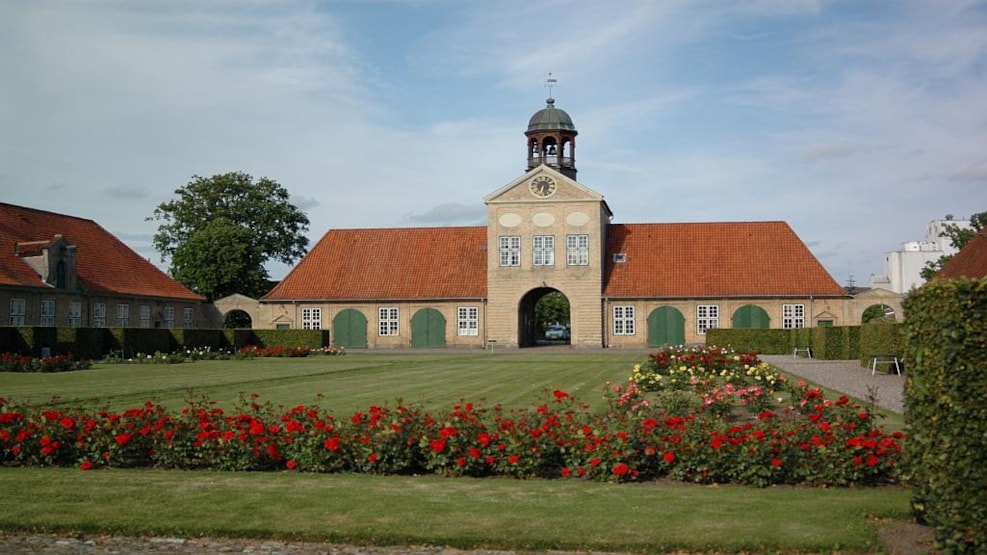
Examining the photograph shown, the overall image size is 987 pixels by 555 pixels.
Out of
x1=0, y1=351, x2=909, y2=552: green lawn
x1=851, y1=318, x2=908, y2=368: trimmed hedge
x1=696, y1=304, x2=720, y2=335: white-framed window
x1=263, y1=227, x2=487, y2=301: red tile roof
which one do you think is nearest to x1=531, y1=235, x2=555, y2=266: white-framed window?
x1=263, y1=227, x2=487, y2=301: red tile roof

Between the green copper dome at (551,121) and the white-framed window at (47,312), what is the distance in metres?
29.5

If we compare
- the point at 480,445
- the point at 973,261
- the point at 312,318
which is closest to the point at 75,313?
the point at 312,318

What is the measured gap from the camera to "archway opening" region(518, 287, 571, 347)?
59844 millimetres

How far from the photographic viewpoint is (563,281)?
189 feet

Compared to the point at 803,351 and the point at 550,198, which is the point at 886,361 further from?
the point at 550,198

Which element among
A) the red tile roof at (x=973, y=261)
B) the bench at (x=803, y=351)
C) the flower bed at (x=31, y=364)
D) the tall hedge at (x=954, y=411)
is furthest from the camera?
the bench at (x=803, y=351)

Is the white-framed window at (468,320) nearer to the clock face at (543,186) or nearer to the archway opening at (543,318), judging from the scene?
the archway opening at (543,318)

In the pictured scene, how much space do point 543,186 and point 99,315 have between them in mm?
26515

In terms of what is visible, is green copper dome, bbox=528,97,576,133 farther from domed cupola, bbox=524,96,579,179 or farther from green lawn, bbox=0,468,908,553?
green lawn, bbox=0,468,908,553

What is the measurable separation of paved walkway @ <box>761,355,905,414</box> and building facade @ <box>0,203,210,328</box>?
34948 mm

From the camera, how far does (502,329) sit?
57.8m

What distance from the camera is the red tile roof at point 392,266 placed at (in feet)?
196

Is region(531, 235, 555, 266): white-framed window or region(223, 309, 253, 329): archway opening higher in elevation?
region(531, 235, 555, 266): white-framed window

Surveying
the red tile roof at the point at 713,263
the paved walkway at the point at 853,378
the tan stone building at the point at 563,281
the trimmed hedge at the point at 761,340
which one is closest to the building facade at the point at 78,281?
the tan stone building at the point at 563,281
